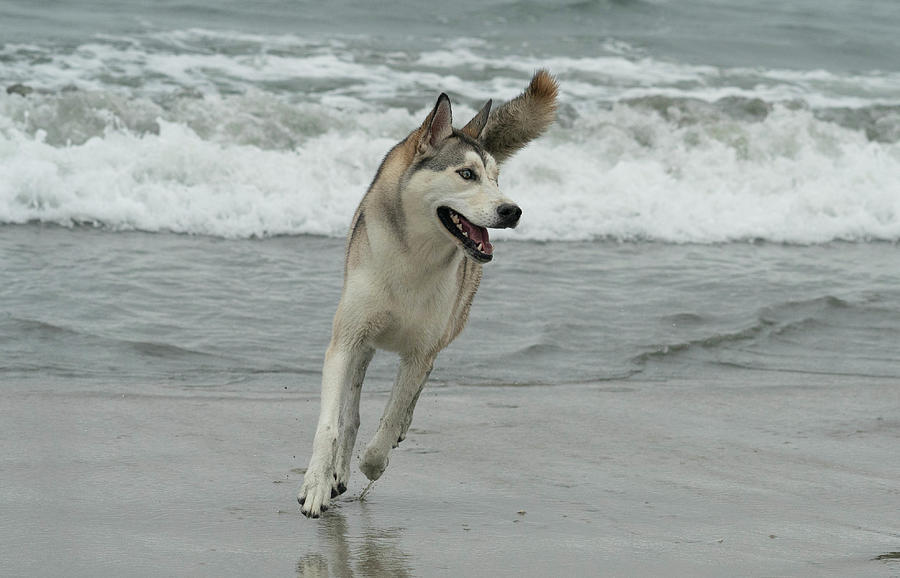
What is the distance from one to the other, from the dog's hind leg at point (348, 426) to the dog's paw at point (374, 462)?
11 centimetres

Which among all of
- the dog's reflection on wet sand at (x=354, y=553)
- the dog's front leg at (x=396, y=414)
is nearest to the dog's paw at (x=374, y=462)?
the dog's front leg at (x=396, y=414)

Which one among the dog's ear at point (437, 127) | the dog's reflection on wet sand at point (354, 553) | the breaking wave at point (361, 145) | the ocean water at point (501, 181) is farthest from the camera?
the breaking wave at point (361, 145)

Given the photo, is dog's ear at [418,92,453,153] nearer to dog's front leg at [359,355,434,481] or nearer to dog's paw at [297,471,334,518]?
dog's front leg at [359,355,434,481]

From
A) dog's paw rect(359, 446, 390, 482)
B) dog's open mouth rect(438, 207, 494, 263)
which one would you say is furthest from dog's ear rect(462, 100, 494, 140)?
dog's paw rect(359, 446, 390, 482)

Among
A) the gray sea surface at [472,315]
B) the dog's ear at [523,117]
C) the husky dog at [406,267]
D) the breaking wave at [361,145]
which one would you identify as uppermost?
the dog's ear at [523,117]

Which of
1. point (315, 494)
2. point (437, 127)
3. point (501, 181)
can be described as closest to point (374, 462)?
point (315, 494)

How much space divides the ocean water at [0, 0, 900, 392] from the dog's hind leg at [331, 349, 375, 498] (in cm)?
177

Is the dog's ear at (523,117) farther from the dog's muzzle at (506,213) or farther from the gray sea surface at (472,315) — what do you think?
the gray sea surface at (472,315)

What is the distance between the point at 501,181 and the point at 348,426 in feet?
28.5

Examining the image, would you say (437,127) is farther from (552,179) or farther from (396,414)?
(552,179)

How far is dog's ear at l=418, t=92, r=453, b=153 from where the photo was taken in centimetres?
499

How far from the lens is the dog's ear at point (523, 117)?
5934mm

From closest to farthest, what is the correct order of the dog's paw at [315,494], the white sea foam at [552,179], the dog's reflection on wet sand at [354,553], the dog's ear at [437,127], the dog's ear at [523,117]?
the dog's reflection on wet sand at [354,553], the dog's paw at [315,494], the dog's ear at [437,127], the dog's ear at [523,117], the white sea foam at [552,179]

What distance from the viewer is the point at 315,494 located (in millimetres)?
4664
